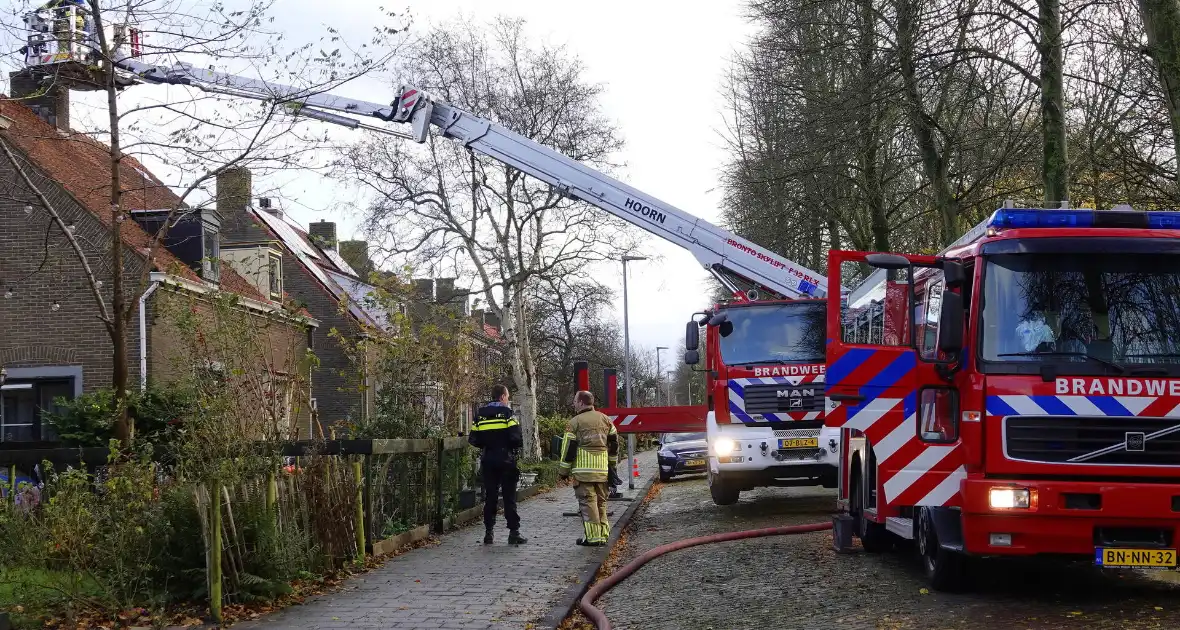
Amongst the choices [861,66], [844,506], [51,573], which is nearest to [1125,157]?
[861,66]

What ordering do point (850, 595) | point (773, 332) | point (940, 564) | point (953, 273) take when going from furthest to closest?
point (773, 332) → point (850, 595) → point (940, 564) → point (953, 273)

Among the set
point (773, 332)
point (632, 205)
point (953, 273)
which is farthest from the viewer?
point (632, 205)

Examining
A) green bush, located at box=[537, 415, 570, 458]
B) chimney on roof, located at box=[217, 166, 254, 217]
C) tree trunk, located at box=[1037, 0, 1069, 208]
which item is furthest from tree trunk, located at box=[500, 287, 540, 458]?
chimney on roof, located at box=[217, 166, 254, 217]

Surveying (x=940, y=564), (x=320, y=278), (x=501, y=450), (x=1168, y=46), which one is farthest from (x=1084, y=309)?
(x=320, y=278)

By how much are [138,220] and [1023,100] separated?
59.4ft

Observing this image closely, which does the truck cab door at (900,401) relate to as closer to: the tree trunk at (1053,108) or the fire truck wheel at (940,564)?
the fire truck wheel at (940,564)

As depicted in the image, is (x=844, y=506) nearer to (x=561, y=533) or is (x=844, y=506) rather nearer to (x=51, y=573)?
(x=561, y=533)

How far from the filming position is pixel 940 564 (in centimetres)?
918

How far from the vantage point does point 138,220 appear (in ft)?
85.1

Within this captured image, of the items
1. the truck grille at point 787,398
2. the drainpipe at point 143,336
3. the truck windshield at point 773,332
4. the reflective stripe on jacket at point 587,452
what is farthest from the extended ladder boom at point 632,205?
the drainpipe at point 143,336

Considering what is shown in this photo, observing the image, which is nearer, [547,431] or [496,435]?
[496,435]

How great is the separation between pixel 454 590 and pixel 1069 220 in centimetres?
559

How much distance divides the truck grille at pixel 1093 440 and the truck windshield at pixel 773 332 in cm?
824

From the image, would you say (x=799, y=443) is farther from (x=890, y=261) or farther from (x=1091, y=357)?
(x=1091, y=357)
